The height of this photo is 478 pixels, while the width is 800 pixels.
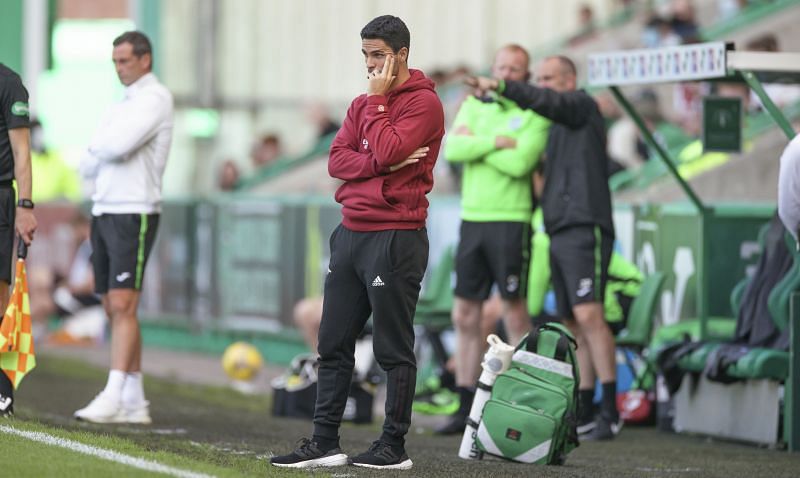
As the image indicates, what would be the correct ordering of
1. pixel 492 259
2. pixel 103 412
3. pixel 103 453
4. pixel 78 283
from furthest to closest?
pixel 78 283 < pixel 492 259 < pixel 103 412 < pixel 103 453

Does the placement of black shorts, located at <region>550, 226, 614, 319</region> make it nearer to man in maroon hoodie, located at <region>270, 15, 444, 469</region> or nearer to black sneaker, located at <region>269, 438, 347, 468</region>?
man in maroon hoodie, located at <region>270, 15, 444, 469</region>

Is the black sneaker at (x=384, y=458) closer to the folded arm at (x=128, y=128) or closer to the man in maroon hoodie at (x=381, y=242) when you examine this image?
the man in maroon hoodie at (x=381, y=242)

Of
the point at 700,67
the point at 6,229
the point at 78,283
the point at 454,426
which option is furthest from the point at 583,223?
the point at 78,283

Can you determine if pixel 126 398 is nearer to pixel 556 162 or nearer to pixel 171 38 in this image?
pixel 556 162

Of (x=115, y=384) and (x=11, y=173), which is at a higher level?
(x=11, y=173)

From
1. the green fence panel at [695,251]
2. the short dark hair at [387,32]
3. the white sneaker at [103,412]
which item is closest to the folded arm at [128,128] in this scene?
the white sneaker at [103,412]

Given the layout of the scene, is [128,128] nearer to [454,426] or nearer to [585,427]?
[454,426]

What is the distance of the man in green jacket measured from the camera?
10469mm

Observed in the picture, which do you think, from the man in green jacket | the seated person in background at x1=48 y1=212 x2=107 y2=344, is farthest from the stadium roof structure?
the seated person in background at x1=48 y1=212 x2=107 y2=344

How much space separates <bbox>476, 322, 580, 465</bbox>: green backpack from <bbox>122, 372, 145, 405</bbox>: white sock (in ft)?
8.94

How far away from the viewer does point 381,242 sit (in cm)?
767

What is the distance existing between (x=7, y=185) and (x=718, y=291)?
4.93 metres

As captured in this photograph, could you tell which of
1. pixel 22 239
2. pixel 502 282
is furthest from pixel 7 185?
pixel 502 282

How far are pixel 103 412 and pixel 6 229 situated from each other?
140cm
